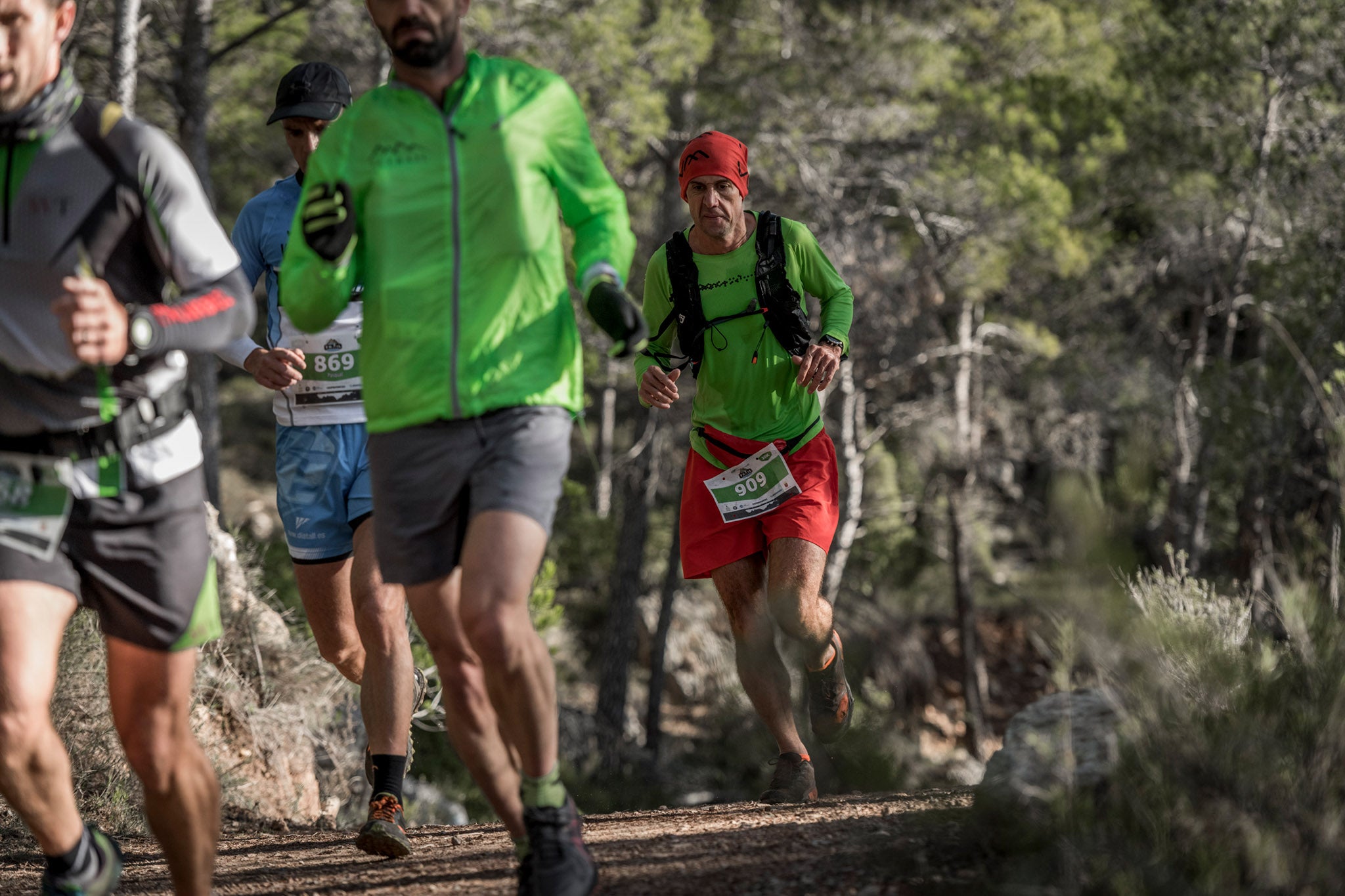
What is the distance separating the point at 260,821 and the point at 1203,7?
698 inches

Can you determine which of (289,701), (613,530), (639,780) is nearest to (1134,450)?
(289,701)

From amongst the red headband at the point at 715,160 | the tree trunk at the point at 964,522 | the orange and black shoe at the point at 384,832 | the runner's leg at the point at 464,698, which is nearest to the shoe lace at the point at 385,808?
the orange and black shoe at the point at 384,832

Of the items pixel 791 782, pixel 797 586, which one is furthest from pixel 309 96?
pixel 791 782

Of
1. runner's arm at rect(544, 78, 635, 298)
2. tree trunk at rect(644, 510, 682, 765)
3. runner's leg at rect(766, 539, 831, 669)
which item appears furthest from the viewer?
tree trunk at rect(644, 510, 682, 765)

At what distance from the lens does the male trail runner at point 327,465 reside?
13.5ft

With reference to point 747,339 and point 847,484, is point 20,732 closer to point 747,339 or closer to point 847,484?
point 747,339

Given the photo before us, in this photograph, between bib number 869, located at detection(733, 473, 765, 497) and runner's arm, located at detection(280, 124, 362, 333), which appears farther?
bib number 869, located at detection(733, 473, 765, 497)

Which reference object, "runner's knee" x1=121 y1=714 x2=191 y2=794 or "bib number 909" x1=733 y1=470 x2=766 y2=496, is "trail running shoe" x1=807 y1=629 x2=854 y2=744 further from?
"runner's knee" x1=121 y1=714 x2=191 y2=794

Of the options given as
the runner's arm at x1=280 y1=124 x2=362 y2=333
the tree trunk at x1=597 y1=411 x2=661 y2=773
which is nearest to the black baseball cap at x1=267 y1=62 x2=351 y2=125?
the runner's arm at x1=280 y1=124 x2=362 y2=333

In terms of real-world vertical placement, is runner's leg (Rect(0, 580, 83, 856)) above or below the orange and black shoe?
above

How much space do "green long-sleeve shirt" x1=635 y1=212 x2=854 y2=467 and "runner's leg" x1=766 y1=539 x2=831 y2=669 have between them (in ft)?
1.46

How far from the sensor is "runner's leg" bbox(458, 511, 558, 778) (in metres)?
2.83

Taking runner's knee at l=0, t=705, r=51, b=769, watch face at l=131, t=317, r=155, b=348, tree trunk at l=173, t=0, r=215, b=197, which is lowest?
runner's knee at l=0, t=705, r=51, b=769

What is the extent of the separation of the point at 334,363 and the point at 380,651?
1024mm
